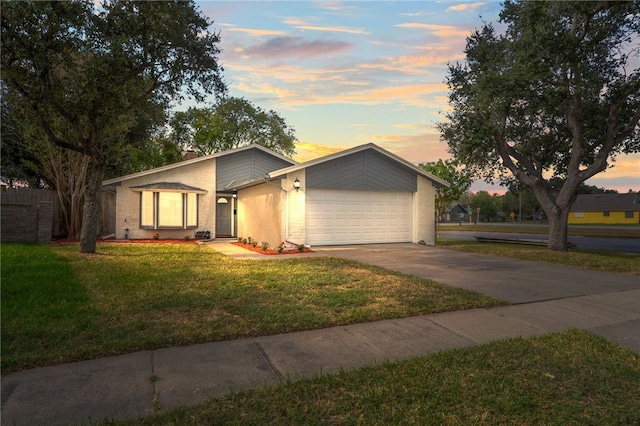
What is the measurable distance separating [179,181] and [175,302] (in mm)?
13744

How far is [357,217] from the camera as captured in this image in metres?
15.8

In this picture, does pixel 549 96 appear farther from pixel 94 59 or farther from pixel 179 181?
pixel 179 181

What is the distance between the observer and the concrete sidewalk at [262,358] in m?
2.90

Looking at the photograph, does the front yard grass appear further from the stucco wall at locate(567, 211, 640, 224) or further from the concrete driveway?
the stucco wall at locate(567, 211, 640, 224)

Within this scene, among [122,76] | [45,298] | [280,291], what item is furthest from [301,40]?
[45,298]

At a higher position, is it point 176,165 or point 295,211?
point 176,165

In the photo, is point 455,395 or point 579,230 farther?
point 579,230

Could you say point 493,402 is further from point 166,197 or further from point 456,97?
point 166,197

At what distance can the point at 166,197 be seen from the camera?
57.2 feet

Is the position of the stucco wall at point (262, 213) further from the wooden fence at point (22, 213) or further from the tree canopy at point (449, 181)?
the tree canopy at point (449, 181)

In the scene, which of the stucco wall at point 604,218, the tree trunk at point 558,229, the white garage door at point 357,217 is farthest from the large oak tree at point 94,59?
the stucco wall at point 604,218

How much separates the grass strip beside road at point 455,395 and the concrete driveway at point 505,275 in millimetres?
2801

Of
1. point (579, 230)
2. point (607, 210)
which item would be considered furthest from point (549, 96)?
point (607, 210)

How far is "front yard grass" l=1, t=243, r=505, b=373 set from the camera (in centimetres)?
412
